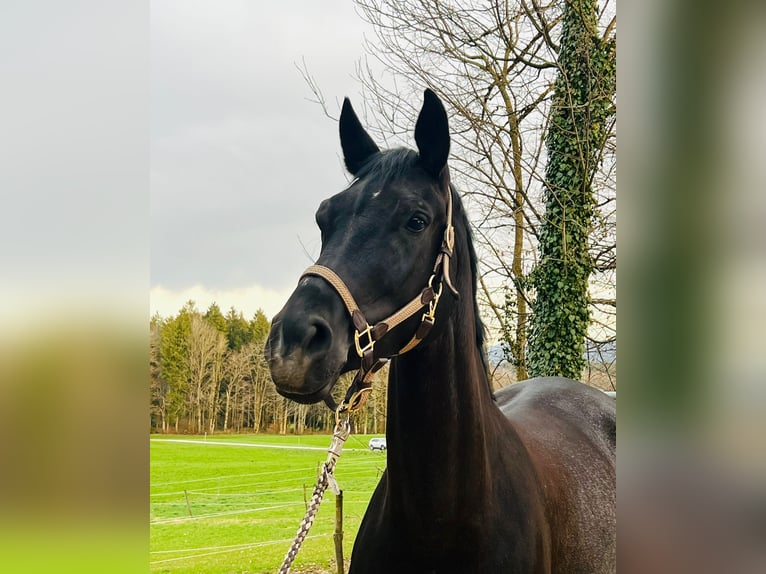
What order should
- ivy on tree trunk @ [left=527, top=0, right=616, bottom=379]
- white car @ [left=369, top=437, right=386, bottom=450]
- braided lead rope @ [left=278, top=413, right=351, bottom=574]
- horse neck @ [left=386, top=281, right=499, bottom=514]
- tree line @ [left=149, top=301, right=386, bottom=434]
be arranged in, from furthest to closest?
tree line @ [left=149, top=301, right=386, bottom=434]
white car @ [left=369, top=437, right=386, bottom=450]
ivy on tree trunk @ [left=527, top=0, right=616, bottom=379]
horse neck @ [left=386, top=281, right=499, bottom=514]
braided lead rope @ [left=278, top=413, right=351, bottom=574]

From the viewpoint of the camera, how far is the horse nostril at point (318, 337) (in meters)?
1.77

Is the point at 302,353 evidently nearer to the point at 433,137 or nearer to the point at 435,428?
the point at 435,428

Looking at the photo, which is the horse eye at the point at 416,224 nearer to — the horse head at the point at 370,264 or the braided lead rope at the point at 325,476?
the horse head at the point at 370,264

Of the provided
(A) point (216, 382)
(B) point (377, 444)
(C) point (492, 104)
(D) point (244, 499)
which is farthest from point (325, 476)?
(A) point (216, 382)

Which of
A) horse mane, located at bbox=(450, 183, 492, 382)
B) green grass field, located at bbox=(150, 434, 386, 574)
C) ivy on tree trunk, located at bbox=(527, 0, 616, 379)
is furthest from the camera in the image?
green grass field, located at bbox=(150, 434, 386, 574)

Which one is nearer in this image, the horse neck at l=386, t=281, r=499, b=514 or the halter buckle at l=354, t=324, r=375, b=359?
the halter buckle at l=354, t=324, r=375, b=359

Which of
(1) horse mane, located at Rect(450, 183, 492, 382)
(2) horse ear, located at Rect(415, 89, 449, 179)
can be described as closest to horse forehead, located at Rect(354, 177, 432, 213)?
(2) horse ear, located at Rect(415, 89, 449, 179)

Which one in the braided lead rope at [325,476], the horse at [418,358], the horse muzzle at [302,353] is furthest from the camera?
the braided lead rope at [325,476]

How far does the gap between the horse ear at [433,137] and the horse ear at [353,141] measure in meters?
0.31

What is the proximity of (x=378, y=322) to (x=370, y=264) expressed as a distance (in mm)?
185

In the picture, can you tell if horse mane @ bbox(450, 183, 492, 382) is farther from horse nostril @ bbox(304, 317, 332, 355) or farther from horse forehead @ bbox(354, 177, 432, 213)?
horse nostril @ bbox(304, 317, 332, 355)

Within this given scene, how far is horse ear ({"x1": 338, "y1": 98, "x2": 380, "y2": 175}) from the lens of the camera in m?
2.55

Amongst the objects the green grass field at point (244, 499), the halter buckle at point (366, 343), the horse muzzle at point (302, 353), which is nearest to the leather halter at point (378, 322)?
the halter buckle at point (366, 343)
